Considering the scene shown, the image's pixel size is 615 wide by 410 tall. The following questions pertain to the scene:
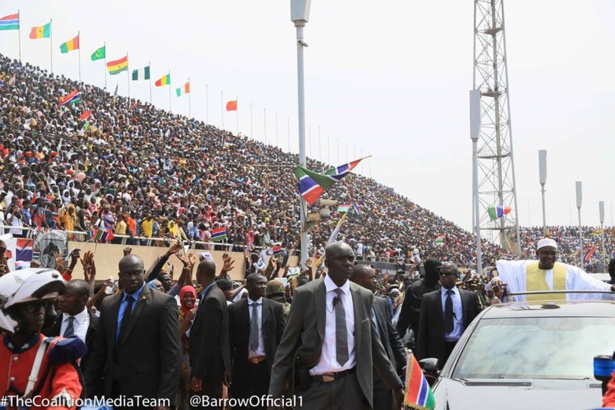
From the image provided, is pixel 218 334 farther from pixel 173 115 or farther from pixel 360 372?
pixel 173 115

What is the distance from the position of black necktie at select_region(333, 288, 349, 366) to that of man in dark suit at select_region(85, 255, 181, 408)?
1.33m

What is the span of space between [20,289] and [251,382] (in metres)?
4.99

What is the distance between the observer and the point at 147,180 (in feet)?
107

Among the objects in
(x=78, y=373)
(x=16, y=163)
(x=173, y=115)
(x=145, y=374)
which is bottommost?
(x=145, y=374)

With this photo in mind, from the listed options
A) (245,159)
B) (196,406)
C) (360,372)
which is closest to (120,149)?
(245,159)

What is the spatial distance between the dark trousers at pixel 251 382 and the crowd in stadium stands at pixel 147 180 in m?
11.1

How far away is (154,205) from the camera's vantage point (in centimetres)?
2848

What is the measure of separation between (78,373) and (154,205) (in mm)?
24521

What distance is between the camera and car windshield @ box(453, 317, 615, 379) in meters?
6.26

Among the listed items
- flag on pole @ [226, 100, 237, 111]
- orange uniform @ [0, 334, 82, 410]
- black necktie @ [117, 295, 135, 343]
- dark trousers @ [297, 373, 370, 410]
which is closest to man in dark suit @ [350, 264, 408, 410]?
dark trousers @ [297, 373, 370, 410]

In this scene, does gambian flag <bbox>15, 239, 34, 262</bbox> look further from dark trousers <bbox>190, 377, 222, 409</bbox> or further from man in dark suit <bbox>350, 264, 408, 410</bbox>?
man in dark suit <bbox>350, 264, 408, 410</bbox>

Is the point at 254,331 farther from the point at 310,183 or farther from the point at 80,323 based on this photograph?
the point at 310,183

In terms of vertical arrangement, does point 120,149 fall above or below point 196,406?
above

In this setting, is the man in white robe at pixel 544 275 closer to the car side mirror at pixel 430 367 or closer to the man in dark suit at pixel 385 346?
the man in dark suit at pixel 385 346
